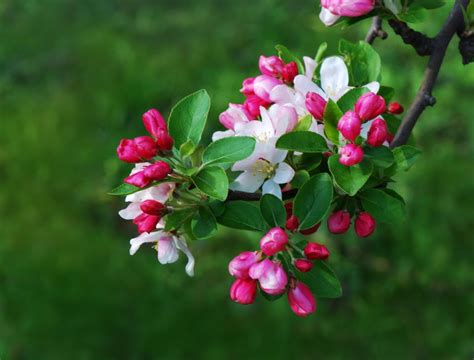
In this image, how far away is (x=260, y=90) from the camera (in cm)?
102

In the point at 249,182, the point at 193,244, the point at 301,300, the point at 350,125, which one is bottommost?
the point at 193,244

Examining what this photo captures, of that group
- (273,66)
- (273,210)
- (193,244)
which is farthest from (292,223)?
(193,244)

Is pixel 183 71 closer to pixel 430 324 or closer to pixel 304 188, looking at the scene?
pixel 430 324

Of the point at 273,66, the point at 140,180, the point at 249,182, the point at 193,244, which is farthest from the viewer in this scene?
the point at 193,244

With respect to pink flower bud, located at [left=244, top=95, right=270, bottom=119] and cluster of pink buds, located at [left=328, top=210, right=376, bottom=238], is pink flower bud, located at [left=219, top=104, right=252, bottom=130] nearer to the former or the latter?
pink flower bud, located at [left=244, top=95, right=270, bottom=119]

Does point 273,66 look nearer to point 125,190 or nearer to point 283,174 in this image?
point 283,174

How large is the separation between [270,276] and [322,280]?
92 mm

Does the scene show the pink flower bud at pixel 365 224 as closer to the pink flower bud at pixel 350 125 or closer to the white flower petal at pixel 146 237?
the pink flower bud at pixel 350 125

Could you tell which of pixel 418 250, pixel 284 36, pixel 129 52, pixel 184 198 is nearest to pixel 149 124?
pixel 184 198

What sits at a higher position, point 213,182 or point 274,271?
point 213,182

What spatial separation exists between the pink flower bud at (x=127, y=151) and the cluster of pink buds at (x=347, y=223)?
28cm

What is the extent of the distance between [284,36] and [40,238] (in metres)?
1.69

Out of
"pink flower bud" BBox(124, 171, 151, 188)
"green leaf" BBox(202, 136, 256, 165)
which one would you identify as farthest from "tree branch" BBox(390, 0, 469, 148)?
"pink flower bud" BBox(124, 171, 151, 188)

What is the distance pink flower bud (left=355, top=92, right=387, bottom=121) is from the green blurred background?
1.93 m
